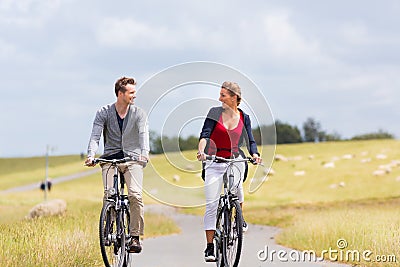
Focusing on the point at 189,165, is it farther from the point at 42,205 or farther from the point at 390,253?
the point at 42,205

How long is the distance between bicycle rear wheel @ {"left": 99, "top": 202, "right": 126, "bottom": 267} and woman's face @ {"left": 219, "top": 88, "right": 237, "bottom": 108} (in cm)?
197

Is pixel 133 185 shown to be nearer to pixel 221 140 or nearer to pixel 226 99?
pixel 221 140

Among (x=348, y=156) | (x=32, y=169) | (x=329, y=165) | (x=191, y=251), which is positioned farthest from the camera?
(x=32, y=169)

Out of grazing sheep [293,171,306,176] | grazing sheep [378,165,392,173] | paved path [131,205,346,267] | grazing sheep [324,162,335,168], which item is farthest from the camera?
grazing sheep [324,162,335,168]

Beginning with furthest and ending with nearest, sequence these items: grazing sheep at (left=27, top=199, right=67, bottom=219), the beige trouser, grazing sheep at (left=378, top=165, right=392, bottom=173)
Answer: grazing sheep at (left=378, top=165, right=392, bottom=173)
grazing sheep at (left=27, top=199, right=67, bottom=219)
the beige trouser

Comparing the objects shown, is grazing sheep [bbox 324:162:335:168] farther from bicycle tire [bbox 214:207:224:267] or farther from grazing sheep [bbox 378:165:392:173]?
bicycle tire [bbox 214:207:224:267]

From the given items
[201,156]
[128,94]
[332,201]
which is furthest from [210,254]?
[332,201]

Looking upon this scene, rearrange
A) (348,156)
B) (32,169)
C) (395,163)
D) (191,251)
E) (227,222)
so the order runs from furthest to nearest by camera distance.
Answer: (32,169)
(348,156)
(395,163)
(191,251)
(227,222)

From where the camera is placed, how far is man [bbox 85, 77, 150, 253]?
8.96m

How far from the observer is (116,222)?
8938 mm

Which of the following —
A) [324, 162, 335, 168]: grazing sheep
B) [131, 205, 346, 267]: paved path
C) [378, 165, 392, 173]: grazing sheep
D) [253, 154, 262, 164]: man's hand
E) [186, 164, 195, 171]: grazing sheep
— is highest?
[253, 154, 262, 164]: man's hand

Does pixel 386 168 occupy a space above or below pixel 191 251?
above

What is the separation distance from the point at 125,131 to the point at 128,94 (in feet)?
1.62

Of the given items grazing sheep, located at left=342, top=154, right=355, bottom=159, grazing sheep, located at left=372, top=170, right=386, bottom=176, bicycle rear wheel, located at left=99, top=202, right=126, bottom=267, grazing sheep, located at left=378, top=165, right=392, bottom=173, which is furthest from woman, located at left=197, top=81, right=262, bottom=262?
grazing sheep, located at left=342, top=154, right=355, bottom=159
